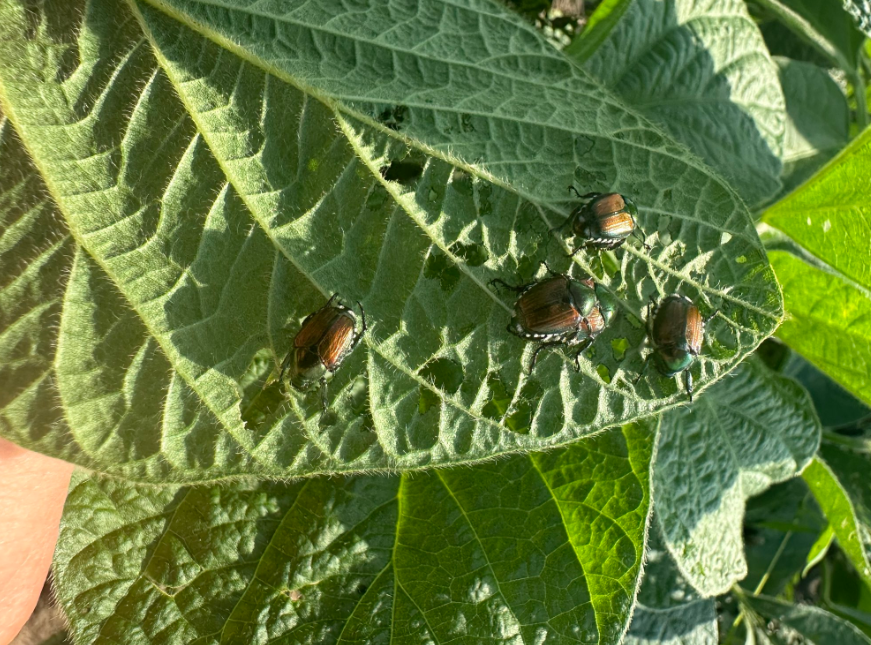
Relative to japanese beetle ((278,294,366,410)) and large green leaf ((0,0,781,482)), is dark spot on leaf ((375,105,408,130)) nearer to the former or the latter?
large green leaf ((0,0,781,482))

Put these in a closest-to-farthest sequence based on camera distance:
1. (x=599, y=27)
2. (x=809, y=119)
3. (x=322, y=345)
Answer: (x=322, y=345)
(x=599, y=27)
(x=809, y=119)

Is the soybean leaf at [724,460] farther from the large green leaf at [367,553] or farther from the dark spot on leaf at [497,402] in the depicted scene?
the dark spot on leaf at [497,402]

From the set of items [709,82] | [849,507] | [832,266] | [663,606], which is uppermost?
[709,82]

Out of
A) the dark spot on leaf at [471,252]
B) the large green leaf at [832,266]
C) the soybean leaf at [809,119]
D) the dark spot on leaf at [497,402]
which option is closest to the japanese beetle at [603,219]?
the dark spot on leaf at [471,252]

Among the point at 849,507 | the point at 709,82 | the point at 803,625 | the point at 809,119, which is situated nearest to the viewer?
the point at 709,82

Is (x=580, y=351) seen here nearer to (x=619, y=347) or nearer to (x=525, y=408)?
(x=619, y=347)

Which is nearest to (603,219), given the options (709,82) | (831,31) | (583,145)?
(583,145)

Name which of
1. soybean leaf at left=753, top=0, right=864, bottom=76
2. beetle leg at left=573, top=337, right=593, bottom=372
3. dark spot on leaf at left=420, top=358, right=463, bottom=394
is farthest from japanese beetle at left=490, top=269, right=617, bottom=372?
soybean leaf at left=753, top=0, right=864, bottom=76
